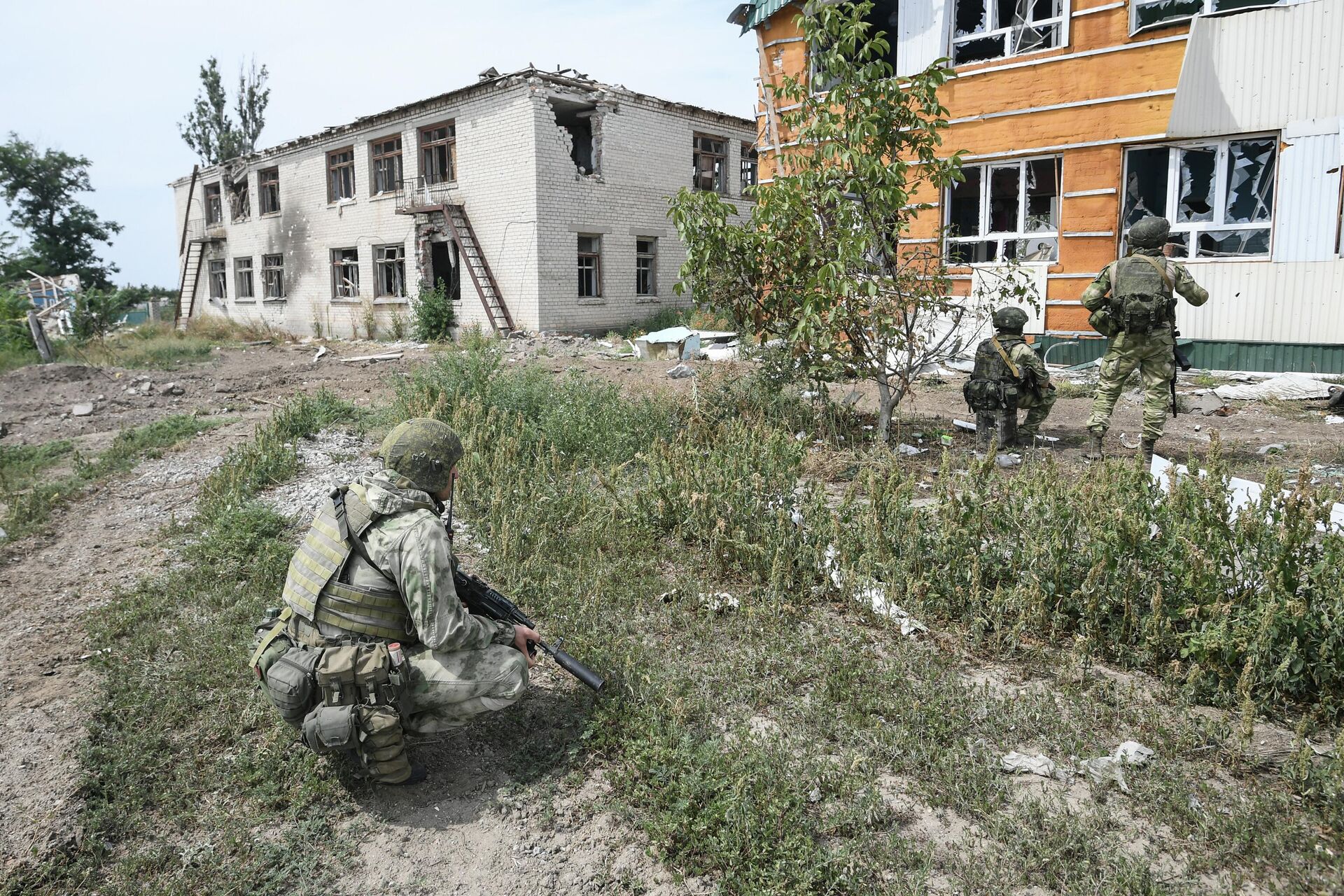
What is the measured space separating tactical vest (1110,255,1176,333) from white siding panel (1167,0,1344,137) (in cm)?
495

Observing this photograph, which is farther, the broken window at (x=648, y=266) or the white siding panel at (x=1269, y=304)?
the broken window at (x=648, y=266)

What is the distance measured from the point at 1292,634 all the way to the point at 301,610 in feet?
11.3

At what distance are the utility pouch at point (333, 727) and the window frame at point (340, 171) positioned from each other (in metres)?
20.4

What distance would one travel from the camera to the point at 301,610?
9.52ft

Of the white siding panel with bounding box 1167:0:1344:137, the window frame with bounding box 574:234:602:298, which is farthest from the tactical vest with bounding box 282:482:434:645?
the window frame with bounding box 574:234:602:298

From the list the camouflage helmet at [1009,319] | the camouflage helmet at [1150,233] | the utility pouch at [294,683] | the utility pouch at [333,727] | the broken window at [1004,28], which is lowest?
the utility pouch at [333,727]

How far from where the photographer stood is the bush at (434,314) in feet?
60.4

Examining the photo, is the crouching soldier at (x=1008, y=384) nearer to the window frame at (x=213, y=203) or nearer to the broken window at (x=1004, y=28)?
the broken window at (x=1004, y=28)

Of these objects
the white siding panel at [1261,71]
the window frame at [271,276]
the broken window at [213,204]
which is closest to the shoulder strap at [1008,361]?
the white siding panel at [1261,71]

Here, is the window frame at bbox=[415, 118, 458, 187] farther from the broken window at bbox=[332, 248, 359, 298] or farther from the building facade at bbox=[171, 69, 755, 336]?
the broken window at bbox=[332, 248, 359, 298]

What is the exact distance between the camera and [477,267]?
18.3 m

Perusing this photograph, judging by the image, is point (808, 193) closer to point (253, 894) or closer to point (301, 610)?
point (301, 610)

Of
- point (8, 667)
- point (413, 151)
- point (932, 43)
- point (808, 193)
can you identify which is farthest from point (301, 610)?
point (413, 151)

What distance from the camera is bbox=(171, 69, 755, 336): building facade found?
1720 centimetres
